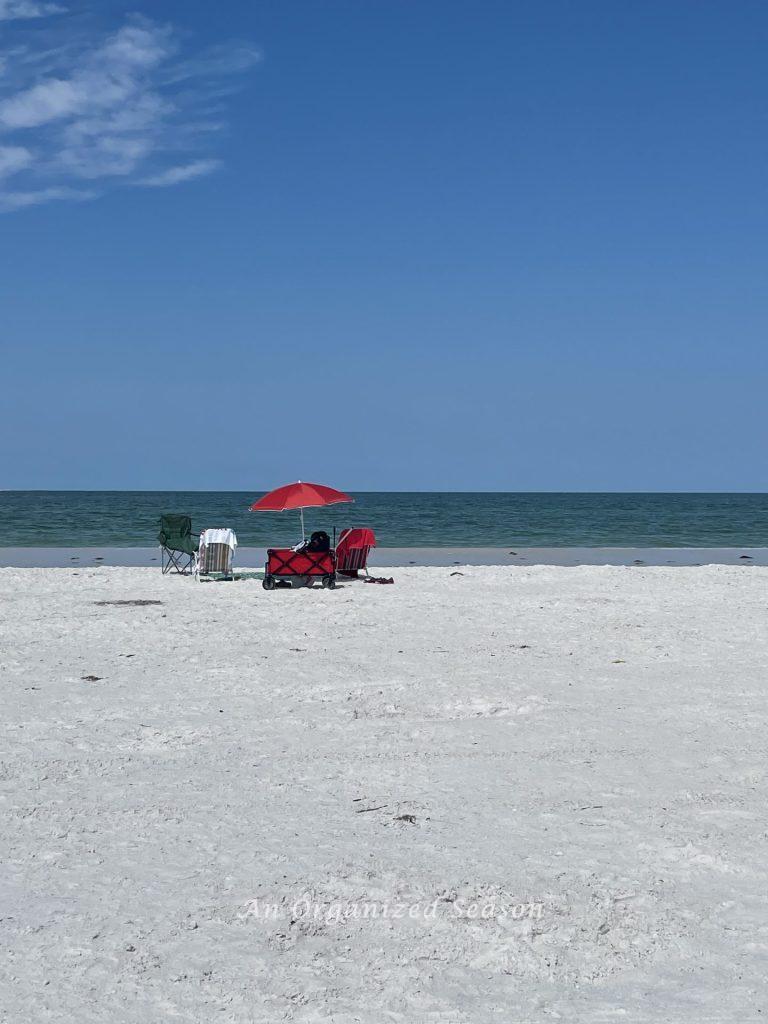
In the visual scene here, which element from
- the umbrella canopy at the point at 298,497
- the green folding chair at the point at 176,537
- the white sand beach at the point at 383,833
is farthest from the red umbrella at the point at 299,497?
the white sand beach at the point at 383,833

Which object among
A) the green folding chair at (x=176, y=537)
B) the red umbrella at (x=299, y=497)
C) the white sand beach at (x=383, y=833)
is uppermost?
the red umbrella at (x=299, y=497)

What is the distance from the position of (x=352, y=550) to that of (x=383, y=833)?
11827 mm

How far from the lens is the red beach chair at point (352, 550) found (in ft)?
52.3

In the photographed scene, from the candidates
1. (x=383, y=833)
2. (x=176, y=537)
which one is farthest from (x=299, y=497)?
(x=383, y=833)

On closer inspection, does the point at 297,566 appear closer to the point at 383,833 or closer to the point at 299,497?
the point at 299,497

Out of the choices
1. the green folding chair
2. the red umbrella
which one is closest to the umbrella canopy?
the red umbrella

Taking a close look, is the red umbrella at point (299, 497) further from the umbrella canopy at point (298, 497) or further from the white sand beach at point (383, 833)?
the white sand beach at point (383, 833)

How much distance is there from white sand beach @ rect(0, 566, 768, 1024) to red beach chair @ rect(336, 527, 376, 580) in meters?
6.90

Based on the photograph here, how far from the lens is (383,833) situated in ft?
13.7

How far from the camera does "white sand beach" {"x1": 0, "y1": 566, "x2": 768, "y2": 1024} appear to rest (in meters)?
2.95

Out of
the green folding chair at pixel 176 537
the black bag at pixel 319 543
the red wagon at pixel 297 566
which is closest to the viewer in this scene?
the red wagon at pixel 297 566

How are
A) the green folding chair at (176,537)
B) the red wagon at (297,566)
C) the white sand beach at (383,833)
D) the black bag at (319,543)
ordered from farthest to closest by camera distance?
the green folding chair at (176,537)
the black bag at (319,543)
the red wagon at (297,566)
the white sand beach at (383,833)

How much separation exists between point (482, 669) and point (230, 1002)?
17.2 feet

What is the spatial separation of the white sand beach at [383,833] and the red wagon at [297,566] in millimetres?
5449
